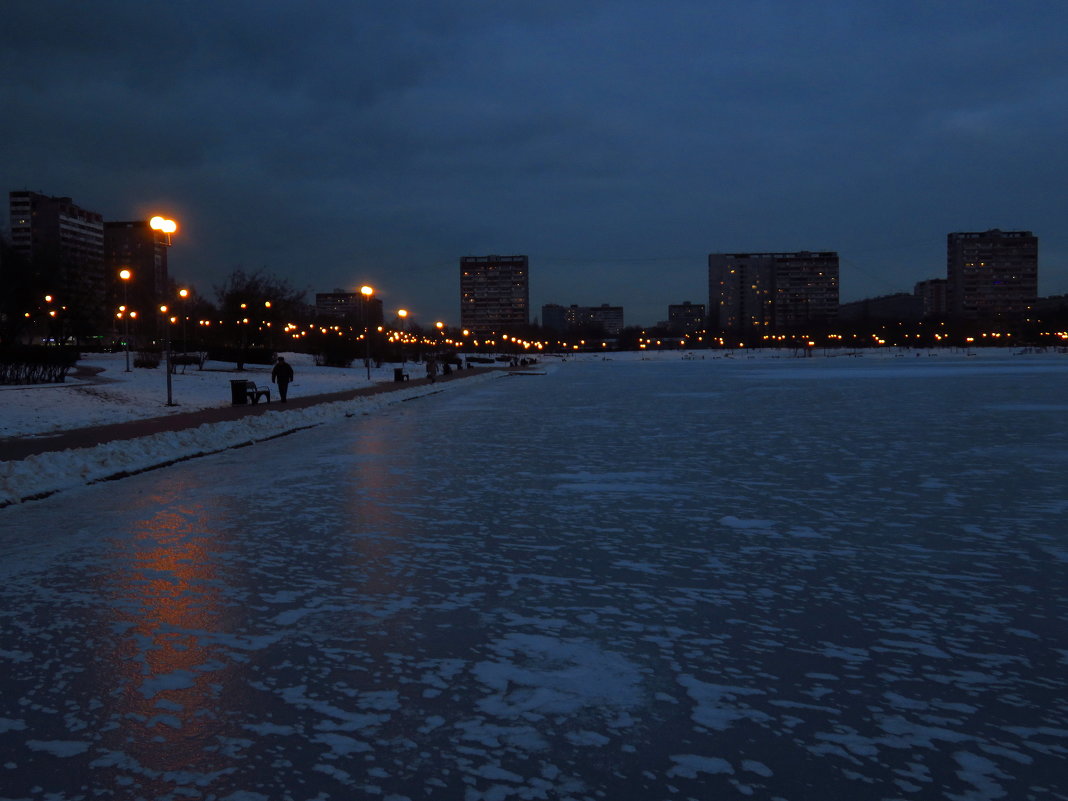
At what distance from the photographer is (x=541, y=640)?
197 inches

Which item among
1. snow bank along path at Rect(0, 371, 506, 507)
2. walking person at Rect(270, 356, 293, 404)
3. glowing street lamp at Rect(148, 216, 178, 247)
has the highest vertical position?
glowing street lamp at Rect(148, 216, 178, 247)

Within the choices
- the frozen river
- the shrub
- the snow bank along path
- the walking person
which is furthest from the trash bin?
the frozen river

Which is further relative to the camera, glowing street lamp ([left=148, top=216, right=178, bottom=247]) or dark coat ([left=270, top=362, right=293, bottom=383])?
dark coat ([left=270, top=362, right=293, bottom=383])

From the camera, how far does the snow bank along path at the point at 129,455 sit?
421 inches

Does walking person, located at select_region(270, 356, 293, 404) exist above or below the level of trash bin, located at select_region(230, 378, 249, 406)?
above

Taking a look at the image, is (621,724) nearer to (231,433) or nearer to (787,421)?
(231,433)

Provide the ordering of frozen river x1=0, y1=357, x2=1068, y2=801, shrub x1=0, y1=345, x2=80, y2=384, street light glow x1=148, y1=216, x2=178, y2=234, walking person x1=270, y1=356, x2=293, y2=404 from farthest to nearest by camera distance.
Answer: shrub x1=0, y1=345, x2=80, y2=384 < walking person x1=270, y1=356, x2=293, y2=404 < street light glow x1=148, y1=216, x2=178, y2=234 < frozen river x1=0, y1=357, x2=1068, y2=801

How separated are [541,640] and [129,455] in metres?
10.5

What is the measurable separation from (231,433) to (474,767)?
49.0 ft

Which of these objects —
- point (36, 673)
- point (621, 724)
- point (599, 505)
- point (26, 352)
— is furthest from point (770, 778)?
point (26, 352)

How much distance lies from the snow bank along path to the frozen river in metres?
0.62

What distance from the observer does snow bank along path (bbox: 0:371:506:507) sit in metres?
10.7

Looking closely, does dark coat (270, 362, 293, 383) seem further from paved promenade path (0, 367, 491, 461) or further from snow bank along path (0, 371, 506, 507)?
snow bank along path (0, 371, 506, 507)

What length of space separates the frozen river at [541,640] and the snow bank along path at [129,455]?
62 cm
